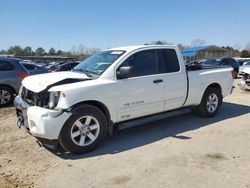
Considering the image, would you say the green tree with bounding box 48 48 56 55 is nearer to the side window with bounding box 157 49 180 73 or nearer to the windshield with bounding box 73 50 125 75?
the windshield with bounding box 73 50 125 75

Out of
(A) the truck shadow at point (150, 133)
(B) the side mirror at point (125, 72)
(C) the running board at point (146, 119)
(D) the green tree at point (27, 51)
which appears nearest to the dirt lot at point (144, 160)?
(A) the truck shadow at point (150, 133)

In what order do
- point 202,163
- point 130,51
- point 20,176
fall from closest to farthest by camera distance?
1. point 20,176
2. point 202,163
3. point 130,51

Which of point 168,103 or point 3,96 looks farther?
point 3,96

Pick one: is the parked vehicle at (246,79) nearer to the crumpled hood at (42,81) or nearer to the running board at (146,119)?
the running board at (146,119)

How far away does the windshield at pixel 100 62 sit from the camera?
17.4 ft

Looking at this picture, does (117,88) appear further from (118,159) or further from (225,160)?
(225,160)

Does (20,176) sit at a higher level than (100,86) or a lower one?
lower

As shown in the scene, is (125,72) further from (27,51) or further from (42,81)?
(27,51)

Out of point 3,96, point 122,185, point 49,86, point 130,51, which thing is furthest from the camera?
point 3,96

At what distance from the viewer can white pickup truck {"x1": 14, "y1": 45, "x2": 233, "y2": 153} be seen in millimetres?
4512

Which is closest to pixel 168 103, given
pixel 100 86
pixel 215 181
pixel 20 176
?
pixel 100 86

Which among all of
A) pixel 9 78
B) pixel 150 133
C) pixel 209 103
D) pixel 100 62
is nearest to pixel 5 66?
pixel 9 78

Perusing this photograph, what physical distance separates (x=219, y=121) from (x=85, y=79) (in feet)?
12.0

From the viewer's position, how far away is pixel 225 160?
4.30 meters
